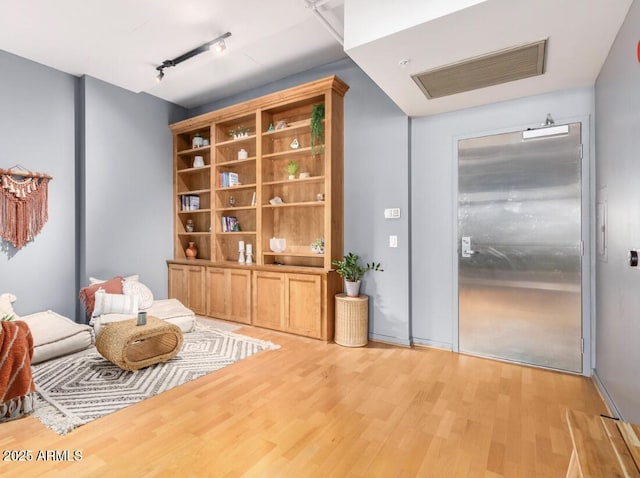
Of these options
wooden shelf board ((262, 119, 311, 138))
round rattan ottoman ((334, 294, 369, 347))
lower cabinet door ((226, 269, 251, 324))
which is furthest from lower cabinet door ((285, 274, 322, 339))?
wooden shelf board ((262, 119, 311, 138))

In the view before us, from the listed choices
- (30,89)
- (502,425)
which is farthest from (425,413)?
(30,89)

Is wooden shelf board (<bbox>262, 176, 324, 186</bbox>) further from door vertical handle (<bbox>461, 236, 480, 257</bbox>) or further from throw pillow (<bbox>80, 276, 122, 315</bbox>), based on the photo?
throw pillow (<bbox>80, 276, 122, 315</bbox>)

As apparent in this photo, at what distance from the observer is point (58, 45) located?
11.4 ft

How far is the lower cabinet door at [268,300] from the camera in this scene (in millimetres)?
3900

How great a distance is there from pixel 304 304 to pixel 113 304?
6.73ft

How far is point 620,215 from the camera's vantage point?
2008 mm

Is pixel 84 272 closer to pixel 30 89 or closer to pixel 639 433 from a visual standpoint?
pixel 30 89

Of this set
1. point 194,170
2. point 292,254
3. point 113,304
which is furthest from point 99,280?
point 292,254

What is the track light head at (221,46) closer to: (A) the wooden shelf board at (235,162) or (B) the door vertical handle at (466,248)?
(A) the wooden shelf board at (235,162)

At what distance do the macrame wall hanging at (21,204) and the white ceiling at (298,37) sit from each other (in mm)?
1364

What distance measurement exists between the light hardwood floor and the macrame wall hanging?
2.50 metres

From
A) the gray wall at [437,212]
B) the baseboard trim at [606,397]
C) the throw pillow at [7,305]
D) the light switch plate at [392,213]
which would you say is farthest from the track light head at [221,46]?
the baseboard trim at [606,397]

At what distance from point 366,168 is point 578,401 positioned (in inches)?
107

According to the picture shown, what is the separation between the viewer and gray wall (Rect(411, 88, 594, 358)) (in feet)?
10.5
